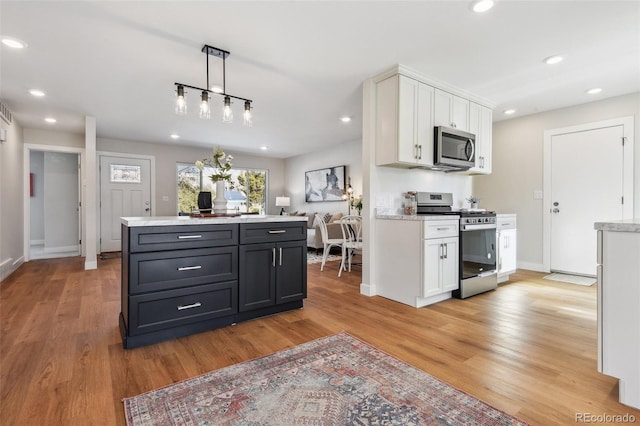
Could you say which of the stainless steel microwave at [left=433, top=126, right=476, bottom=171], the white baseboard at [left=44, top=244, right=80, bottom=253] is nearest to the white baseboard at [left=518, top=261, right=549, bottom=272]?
the stainless steel microwave at [left=433, top=126, right=476, bottom=171]

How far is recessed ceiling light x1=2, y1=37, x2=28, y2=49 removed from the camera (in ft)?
8.62

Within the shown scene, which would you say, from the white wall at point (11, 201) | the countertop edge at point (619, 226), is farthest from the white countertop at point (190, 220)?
the white wall at point (11, 201)

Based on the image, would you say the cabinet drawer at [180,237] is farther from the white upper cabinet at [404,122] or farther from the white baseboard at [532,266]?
the white baseboard at [532,266]

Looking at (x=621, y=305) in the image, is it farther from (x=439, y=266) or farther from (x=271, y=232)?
(x=271, y=232)

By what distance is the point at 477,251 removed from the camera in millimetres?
3436

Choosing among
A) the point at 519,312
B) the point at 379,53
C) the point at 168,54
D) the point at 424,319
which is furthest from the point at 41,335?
the point at 519,312

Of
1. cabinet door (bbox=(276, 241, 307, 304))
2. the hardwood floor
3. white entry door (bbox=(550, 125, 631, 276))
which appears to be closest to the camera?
the hardwood floor

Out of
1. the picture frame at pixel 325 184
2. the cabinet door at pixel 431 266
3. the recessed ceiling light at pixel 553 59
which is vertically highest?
the recessed ceiling light at pixel 553 59

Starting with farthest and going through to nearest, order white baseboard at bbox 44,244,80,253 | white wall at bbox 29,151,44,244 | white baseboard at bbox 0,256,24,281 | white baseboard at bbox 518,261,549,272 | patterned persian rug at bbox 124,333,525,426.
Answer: white wall at bbox 29,151,44,244
white baseboard at bbox 44,244,80,253
white baseboard at bbox 518,261,549,272
white baseboard at bbox 0,256,24,281
patterned persian rug at bbox 124,333,525,426

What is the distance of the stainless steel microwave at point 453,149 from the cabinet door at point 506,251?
996 mm

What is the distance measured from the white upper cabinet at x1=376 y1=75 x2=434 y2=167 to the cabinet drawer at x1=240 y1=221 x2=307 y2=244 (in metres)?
1.21

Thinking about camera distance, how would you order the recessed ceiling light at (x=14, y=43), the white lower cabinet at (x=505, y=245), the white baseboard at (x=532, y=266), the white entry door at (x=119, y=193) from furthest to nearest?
1. the white entry door at (x=119, y=193)
2. the white baseboard at (x=532, y=266)
3. the white lower cabinet at (x=505, y=245)
4. the recessed ceiling light at (x=14, y=43)

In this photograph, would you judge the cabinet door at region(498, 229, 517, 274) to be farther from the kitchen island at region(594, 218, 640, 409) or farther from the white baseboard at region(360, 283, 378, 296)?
the kitchen island at region(594, 218, 640, 409)

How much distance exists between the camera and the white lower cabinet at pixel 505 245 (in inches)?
151
